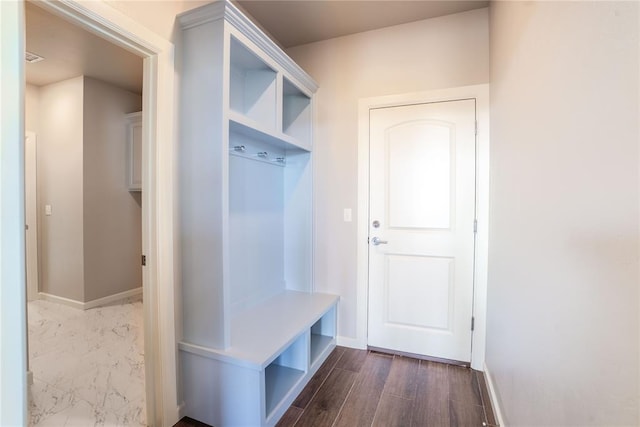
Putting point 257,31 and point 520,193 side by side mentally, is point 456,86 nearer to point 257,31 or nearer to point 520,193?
point 520,193

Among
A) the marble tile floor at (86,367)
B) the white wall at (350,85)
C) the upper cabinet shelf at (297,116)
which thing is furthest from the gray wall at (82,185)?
the white wall at (350,85)

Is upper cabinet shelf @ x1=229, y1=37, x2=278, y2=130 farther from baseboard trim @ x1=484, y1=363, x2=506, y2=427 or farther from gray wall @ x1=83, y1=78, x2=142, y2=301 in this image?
gray wall @ x1=83, y1=78, x2=142, y2=301

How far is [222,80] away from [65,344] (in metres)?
2.77

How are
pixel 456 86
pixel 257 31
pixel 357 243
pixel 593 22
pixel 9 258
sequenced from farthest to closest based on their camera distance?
pixel 357 243, pixel 456 86, pixel 257 31, pixel 593 22, pixel 9 258

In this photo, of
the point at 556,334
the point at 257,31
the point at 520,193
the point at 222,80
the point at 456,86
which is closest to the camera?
the point at 556,334

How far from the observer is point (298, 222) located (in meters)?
2.67

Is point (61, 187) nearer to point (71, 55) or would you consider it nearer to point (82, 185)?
point (82, 185)

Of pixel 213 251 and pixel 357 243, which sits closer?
pixel 213 251

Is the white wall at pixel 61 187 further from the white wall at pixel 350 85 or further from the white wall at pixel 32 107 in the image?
the white wall at pixel 350 85

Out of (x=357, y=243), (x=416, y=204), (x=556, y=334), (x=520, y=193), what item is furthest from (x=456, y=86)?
(x=556, y=334)

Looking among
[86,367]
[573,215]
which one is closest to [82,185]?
[86,367]

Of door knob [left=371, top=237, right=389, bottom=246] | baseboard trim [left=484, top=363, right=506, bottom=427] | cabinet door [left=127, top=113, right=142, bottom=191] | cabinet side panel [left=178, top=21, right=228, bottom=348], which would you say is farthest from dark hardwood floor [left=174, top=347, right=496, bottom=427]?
cabinet door [left=127, top=113, right=142, bottom=191]

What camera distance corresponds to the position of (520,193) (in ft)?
4.43

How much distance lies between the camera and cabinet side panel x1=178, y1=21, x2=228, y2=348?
5.09ft
